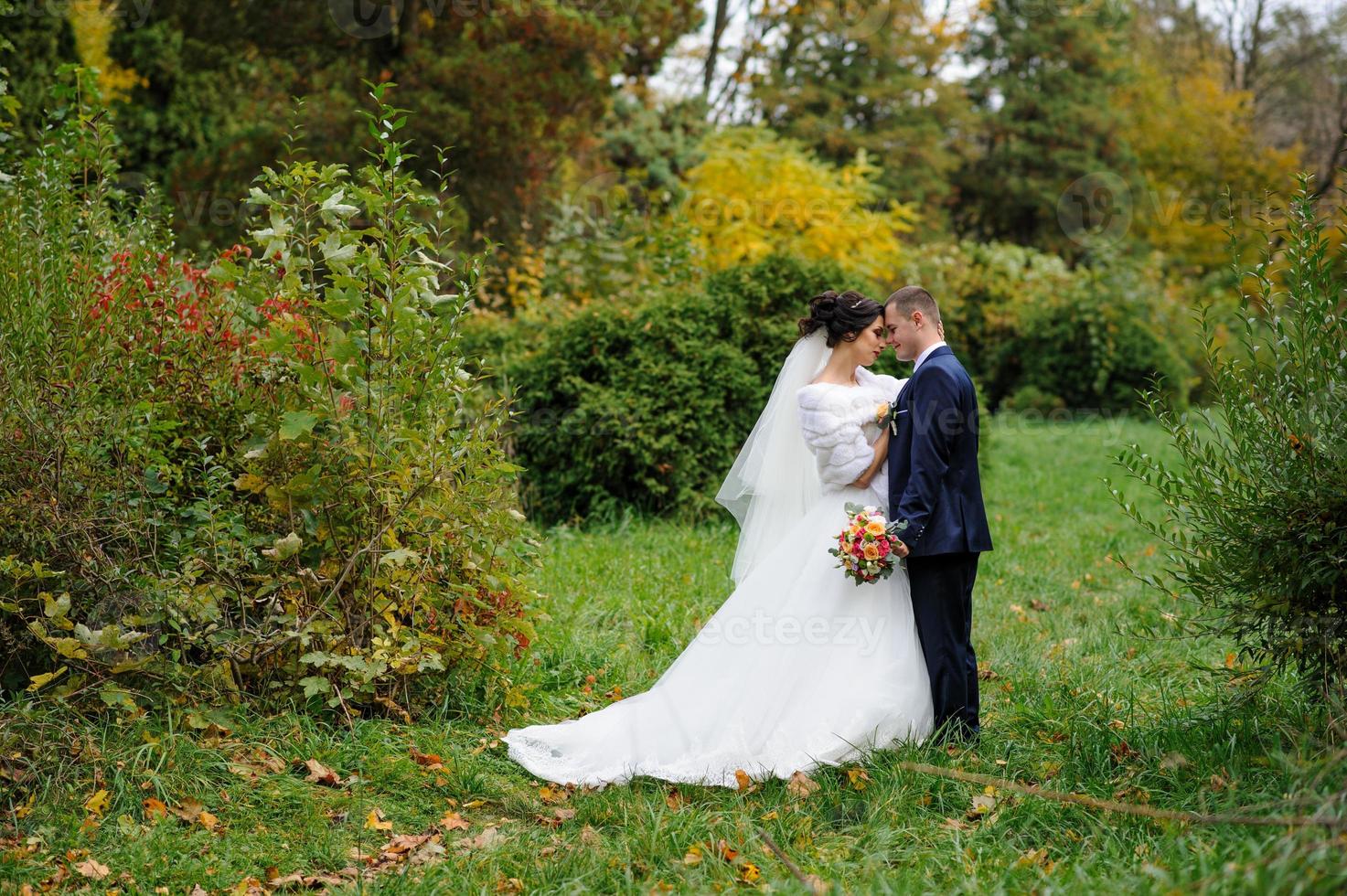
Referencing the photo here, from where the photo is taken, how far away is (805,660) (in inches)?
167

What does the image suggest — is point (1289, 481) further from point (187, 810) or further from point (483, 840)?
point (187, 810)

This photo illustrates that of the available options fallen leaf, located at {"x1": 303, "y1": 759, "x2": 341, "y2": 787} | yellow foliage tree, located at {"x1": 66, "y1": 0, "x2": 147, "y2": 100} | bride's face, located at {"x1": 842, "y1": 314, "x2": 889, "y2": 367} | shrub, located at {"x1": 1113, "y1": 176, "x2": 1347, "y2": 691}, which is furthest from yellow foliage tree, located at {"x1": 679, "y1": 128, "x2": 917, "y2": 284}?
fallen leaf, located at {"x1": 303, "y1": 759, "x2": 341, "y2": 787}

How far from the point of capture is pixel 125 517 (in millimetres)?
4098

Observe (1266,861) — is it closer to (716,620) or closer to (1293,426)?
(1293,426)

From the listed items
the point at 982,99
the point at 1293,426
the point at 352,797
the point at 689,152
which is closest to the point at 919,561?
the point at 1293,426

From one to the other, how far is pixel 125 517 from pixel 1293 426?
13.8 ft

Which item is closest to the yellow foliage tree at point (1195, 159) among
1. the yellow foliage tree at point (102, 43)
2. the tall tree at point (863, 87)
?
the tall tree at point (863, 87)

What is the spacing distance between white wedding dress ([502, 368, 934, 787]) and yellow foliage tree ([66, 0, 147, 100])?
1261 centimetres

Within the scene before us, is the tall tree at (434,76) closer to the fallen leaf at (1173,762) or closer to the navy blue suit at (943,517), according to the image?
the navy blue suit at (943,517)

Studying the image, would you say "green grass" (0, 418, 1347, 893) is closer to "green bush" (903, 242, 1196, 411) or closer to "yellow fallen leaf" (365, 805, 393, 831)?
"yellow fallen leaf" (365, 805, 393, 831)

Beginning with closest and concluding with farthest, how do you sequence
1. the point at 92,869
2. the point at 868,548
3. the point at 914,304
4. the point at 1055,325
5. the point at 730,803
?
the point at 92,869 < the point at 730,803 < the point at 868,548 < the point at 914,304 < the point at 1055,325

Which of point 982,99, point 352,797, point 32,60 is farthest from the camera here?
point 982,99

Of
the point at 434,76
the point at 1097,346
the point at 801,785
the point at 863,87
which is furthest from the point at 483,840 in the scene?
the point at 863,87

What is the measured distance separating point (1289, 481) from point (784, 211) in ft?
33.5
